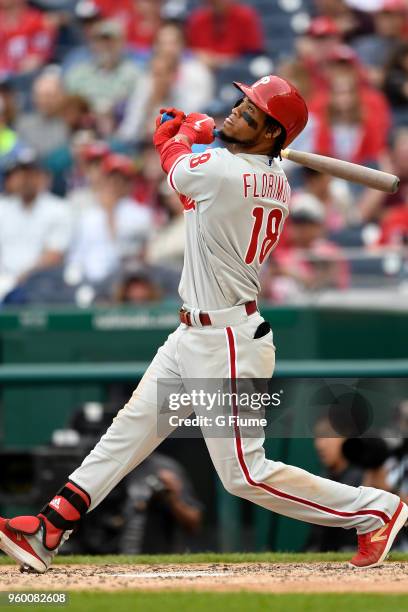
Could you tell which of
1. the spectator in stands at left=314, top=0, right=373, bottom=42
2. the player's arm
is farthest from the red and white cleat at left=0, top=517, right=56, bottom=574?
the spectator in stands at left=314, top=0, right=373, bottom=42

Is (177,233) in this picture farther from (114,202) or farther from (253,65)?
(253,65)

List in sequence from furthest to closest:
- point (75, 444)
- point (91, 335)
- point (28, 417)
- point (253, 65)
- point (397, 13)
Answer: point (253, 65), point (397, 13), point (91, 335), point (28, 417), point (75, 444)


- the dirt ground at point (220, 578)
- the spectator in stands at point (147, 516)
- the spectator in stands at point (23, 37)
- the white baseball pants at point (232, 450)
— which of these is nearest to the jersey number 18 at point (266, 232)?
the white baseball pants at point (232, 450)

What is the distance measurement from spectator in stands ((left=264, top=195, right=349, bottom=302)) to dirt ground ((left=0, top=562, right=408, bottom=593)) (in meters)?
3.45

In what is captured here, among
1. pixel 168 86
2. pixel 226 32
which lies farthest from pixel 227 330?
pixel 226 32

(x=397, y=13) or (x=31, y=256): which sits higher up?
(x=397, y=13)

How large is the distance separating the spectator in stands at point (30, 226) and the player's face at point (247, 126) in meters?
5.22

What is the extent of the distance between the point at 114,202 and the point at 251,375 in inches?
219

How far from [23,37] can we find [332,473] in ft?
24.4

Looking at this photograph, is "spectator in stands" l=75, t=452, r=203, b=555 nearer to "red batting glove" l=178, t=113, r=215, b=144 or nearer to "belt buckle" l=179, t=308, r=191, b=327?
"belt buckle" l=179, t=308, r=191, b=327

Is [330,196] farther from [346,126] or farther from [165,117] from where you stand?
[165,117]

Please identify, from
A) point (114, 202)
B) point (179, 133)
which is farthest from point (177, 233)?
point (179, 133)

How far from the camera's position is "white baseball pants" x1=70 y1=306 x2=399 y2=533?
4.45 meters

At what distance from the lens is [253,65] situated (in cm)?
1149
